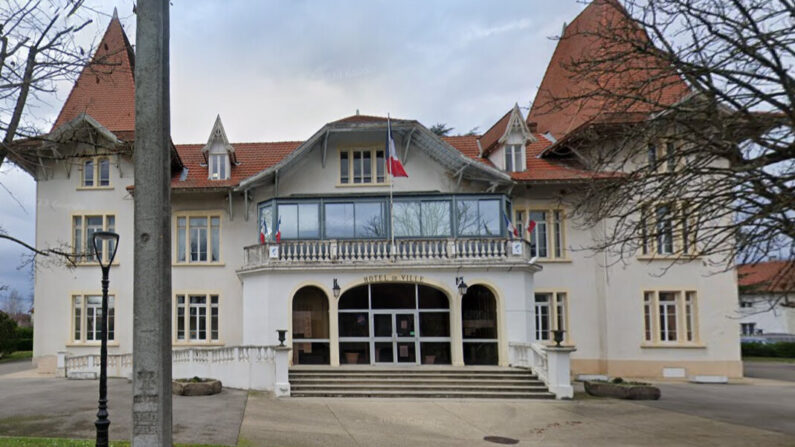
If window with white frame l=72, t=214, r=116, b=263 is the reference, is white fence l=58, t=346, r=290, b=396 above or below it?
below

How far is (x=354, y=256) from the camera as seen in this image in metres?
22.2

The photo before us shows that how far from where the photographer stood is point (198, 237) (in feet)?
84.0

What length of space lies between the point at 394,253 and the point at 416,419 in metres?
8.29

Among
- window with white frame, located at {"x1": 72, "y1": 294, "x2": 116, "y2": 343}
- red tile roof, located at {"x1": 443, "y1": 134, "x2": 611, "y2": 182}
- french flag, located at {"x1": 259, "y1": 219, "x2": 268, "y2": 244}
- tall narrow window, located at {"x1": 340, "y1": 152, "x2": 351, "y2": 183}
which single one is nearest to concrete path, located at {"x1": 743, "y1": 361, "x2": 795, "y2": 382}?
red tile roof, located at {"x1": 443, "y1": 134, "x2": 611, "y2": 182}

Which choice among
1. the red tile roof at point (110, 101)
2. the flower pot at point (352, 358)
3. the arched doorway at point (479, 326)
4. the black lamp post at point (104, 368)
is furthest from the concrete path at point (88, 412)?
the red tile roof at point (110, 101)

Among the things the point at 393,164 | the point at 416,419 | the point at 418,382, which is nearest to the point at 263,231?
the point at 393,164

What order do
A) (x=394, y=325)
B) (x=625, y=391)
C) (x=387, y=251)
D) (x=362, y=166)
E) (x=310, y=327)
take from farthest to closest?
(x=362, y=166)
(x=310, y=327)
(x=394, y=325)
(x=387, y=251)
(x=625, y=391)

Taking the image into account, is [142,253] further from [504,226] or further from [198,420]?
[504,226]

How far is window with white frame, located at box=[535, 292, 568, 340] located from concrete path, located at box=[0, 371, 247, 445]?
12221 millimetres

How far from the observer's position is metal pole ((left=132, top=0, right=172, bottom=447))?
14.8 ft

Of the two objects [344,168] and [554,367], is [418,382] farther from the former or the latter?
[344,168]

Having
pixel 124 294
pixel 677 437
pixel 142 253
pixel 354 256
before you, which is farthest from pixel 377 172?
pixel 142 253

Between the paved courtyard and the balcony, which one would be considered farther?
the balcony

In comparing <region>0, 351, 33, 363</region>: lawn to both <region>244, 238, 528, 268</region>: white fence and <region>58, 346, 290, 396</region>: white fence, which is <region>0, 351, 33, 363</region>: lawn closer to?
<region>58, 346, 290, 396</region>: white fence
